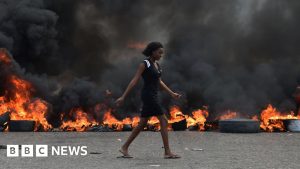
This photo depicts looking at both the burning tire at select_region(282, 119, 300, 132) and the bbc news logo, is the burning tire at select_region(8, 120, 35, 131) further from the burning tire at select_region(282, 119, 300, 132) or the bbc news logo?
the burning tire at select_region(282, 119, 300, 132)

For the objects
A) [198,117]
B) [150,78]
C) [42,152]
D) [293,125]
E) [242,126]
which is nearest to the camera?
[150,78]

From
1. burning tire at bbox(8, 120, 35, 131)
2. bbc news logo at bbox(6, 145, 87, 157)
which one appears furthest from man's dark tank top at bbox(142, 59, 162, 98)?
burning tire at bbox(8, 120, 35, 131)

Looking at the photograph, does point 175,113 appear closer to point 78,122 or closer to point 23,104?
point 78,122

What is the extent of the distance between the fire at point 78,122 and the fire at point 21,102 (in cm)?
76

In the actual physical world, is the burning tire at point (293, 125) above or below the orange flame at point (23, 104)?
below

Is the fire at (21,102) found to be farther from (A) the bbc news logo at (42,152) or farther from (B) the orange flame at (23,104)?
(A) the bbc news logo at (42,152)

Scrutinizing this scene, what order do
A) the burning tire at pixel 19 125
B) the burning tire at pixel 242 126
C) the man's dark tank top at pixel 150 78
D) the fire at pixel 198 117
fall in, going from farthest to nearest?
the fire at pixel 198 117 < the burning tire at pixel 19 125 < the burning tire at pixel 242 126 < the man's dark tank top at pixel 150 78

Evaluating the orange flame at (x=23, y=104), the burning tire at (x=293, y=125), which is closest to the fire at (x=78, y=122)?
the orange flame at (x=23, y=104)

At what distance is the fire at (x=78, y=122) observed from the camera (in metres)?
19.0

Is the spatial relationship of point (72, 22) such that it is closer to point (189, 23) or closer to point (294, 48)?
point (189, 23)

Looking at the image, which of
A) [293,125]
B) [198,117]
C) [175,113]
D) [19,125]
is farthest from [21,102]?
[293,125]

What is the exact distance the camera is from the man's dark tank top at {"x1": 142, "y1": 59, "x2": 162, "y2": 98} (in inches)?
316

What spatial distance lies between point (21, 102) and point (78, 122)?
256 cm

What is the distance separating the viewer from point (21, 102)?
70.2 ft
